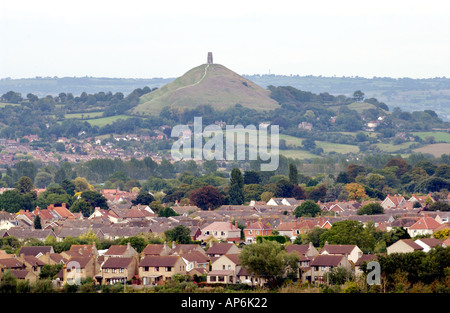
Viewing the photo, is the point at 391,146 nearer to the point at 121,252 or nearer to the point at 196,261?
the point at 121,252

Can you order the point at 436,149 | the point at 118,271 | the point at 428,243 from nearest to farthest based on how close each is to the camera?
the point at 118,271 < the point at 428,243 < the point at 436,149

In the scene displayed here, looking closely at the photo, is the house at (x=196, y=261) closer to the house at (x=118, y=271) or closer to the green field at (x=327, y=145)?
the house at (x=118, y=271)

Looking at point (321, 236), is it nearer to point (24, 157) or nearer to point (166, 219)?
point (166, 219)

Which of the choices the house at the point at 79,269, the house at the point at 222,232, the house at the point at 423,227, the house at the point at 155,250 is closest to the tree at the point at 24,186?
the house at the point at 222,232

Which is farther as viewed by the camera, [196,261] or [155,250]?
[155,250]

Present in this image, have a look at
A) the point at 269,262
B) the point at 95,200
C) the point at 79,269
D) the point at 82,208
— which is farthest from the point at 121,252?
the point at 95,200
